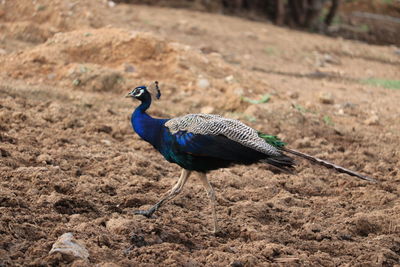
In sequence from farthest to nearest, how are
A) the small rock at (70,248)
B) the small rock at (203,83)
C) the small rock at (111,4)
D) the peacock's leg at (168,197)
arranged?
the small rock at (111,4) → the small rock at (203,83) → the peacock's leg at (168,197) → the small rock at (70,248)

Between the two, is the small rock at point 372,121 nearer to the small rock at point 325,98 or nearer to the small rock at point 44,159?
the small rock at point 325,98

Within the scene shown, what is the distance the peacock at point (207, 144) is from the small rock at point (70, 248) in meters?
0.89

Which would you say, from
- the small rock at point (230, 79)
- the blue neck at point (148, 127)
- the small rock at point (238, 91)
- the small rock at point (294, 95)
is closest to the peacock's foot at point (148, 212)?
the blue neck at point (148, 127)

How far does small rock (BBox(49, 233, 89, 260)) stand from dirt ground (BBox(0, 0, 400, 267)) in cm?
6

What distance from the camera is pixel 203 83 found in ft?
26.4

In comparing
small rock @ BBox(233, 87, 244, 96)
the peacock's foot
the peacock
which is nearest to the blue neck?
the peacock

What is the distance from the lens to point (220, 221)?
192 inches

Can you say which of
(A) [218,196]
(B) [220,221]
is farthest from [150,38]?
(B) [220,221]

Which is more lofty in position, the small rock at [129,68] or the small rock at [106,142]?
the small rock at [129,68]

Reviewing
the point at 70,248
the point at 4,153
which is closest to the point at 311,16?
the point at 4,153

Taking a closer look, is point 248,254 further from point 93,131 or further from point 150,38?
point 150,38

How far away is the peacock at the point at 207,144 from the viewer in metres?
4.45

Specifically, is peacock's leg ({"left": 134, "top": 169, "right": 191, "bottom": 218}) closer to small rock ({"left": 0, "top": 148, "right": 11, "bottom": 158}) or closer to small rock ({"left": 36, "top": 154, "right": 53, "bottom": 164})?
small rock ({"left": 36, "top": 154, "right": 53, "bottom": 164})

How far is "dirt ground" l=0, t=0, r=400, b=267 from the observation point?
4.30 meters
